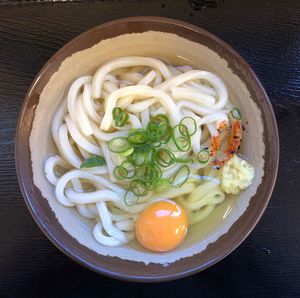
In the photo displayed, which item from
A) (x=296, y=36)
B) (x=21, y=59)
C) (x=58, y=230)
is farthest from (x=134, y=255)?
(x=296, y=36)

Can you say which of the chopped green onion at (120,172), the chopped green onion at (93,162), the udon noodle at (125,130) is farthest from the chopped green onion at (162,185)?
the chopped green onion at (93,162)

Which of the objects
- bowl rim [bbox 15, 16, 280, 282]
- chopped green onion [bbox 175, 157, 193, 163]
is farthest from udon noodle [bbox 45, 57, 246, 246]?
bowl rim [bbox 15, 16, 280, 282]

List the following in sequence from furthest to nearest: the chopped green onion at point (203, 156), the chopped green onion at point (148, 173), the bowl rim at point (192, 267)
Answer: the chopped green onion at point (203, 156) < the chopped green onion at point (148, 173) < the bowl rim at point (192, 267)

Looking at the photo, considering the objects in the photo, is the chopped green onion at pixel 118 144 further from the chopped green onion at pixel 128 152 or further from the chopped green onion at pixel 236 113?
the chopped green onion at pixel 236 113

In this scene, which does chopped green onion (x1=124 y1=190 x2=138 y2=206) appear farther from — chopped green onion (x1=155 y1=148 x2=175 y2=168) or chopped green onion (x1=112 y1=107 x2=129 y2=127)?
chopped green onion (x1=112 y1=107 x2=129 y2=127)

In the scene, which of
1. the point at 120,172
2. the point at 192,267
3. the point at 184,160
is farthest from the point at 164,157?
the point at 192,267

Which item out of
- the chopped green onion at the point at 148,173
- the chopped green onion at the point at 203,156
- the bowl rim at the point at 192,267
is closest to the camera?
the bowl rim at the point at 192,267
